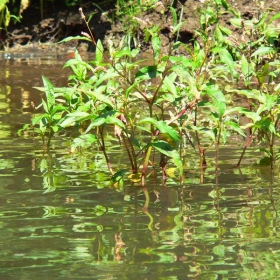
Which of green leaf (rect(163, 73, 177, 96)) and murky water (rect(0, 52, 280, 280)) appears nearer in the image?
murky water (rect(0, 52, 280, 280))

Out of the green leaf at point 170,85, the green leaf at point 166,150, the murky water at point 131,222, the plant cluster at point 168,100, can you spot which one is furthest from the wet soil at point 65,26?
the green leaf at point 166,150

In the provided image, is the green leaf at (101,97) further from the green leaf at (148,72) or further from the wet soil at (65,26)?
the wet soil at (65,26)

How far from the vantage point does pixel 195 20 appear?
372 inches

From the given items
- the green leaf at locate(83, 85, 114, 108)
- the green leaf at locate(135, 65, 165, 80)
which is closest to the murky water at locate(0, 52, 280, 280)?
the green leaf at locate(83, 85, 114, 108)

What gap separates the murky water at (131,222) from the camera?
2840mm

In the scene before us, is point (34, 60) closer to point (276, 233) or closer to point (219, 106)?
point (219, 106)

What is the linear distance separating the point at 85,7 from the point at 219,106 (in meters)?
6.71

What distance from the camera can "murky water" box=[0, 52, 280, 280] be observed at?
284 centimetres

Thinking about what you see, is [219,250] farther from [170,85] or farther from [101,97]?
[170,85]

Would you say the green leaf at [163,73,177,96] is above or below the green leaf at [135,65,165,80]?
below

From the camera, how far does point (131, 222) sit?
11.1 ft

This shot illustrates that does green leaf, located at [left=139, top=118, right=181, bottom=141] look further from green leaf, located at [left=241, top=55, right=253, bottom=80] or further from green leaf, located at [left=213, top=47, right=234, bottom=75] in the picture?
green leaf, located at [left=241, top=55, right=253, bottom=80]

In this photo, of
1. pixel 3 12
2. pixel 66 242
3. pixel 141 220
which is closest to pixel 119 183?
pixel 141 220

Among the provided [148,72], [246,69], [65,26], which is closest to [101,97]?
[148,72]
